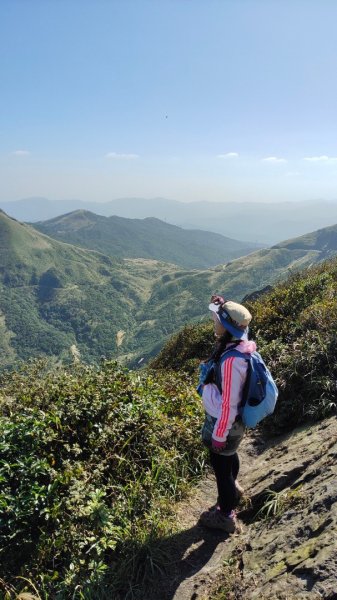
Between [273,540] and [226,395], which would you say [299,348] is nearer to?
[226,395]

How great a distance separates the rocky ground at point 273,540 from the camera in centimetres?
341

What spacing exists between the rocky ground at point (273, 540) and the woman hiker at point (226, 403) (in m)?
0.29

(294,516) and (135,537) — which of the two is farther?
(135,537)

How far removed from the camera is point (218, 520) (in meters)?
5.05

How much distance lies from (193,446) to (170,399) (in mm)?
1478

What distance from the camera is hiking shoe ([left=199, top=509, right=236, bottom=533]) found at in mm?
5004

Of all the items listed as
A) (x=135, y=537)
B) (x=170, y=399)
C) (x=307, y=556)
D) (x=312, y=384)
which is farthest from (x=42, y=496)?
(x=312, y=384)

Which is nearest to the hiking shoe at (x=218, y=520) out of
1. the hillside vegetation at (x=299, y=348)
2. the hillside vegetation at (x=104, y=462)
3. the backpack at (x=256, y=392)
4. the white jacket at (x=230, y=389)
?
the hillside vegetation at (x=104, y=462)

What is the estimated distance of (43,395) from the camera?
670 centimetres

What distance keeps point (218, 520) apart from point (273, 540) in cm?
99

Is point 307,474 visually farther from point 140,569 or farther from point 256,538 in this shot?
point 140,569

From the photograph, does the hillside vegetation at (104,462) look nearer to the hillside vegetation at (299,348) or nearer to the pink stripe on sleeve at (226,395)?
the hillside vegetation at (299,348)

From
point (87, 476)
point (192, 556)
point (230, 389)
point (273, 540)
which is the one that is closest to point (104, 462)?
point (87, 476)

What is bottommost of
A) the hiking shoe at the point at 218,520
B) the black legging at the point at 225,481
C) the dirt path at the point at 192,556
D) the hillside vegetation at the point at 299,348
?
the dirt path at the point at 192,556
